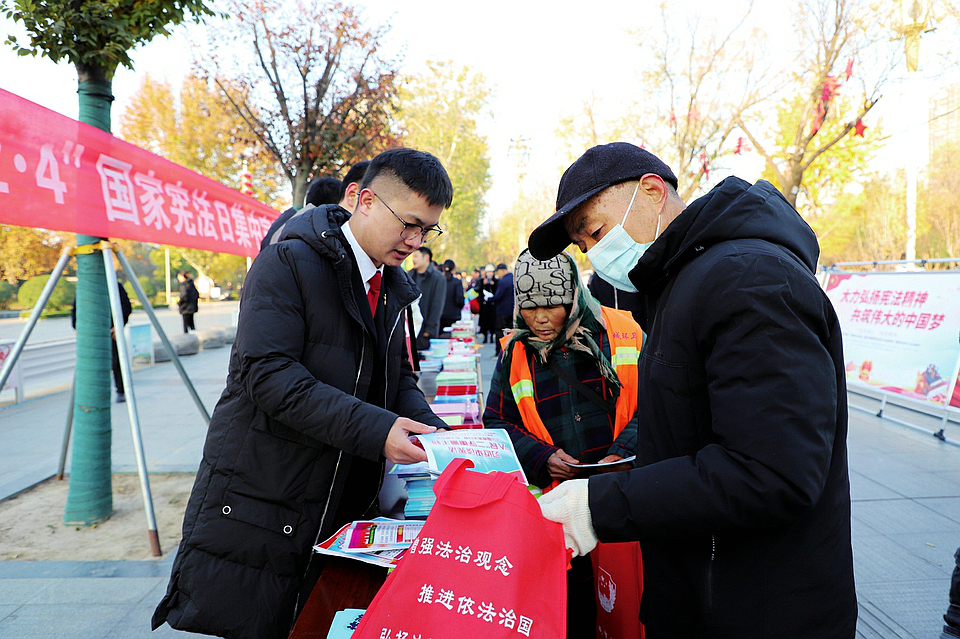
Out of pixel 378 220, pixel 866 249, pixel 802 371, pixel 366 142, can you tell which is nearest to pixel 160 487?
pixel 378 220

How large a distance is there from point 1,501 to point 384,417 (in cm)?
425

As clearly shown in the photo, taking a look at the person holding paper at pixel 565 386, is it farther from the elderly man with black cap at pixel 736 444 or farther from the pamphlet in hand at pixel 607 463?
the elderly man with black cap at pixel 736 444

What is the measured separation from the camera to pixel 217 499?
5.53 ft

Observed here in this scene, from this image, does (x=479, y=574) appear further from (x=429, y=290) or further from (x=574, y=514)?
(x=429, y=290)

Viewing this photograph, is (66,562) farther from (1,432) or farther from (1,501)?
(1,432)

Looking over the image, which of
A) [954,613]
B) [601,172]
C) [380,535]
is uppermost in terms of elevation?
[601,172]

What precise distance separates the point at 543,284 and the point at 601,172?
1.05 m

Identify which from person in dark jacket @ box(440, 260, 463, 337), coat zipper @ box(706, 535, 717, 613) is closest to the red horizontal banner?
coat zipper @ box(706, 535, 717, 613)

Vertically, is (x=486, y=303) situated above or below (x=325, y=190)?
below

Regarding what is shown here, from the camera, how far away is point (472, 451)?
4.93 ft

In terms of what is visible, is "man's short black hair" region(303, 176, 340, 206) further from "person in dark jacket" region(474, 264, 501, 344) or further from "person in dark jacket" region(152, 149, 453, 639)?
"person in dark jacket" region(474, 264, 501, 344)

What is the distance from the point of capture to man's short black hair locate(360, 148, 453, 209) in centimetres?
193

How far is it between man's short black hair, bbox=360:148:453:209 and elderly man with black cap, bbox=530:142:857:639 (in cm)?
89

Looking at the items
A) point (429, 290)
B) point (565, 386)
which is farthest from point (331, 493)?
point (429, 290)
